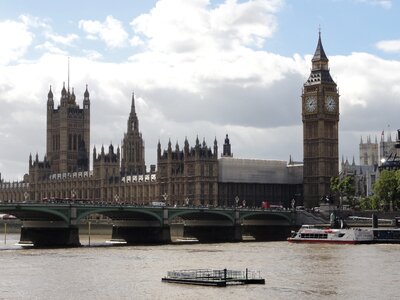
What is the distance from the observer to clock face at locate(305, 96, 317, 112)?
18121cm

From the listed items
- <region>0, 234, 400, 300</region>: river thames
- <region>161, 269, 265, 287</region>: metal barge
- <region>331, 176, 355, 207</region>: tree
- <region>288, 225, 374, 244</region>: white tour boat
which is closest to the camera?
<region>0, 234, 400, 300</region>: river thames

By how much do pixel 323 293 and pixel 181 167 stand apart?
5015 inches

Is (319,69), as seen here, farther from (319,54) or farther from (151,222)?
(151,222)

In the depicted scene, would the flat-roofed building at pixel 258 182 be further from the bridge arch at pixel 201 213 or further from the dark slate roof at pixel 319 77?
the bridge arch at pixel 201 213

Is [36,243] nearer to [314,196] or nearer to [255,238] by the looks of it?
[255,238]

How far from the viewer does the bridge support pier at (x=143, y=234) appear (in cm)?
12350

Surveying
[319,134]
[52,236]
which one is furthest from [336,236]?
[319,134]

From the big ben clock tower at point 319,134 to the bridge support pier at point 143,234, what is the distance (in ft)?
195

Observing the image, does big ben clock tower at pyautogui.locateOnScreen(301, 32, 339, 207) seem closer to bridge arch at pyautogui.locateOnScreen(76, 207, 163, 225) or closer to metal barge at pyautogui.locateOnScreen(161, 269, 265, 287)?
bridge arch at pyautogui.locateOnScreen(76, 207, 163, 225)

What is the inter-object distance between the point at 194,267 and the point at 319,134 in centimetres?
10663

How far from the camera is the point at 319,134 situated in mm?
180625

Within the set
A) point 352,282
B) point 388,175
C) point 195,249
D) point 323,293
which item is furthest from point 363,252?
point 388,175

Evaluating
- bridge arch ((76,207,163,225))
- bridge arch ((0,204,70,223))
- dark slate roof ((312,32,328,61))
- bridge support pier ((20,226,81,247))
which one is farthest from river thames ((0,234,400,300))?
dark slate roof ((312,32,328,61))

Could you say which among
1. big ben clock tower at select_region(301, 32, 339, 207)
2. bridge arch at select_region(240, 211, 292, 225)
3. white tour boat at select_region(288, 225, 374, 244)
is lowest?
white tour boat at select_region(288, 225, 374, 244)
